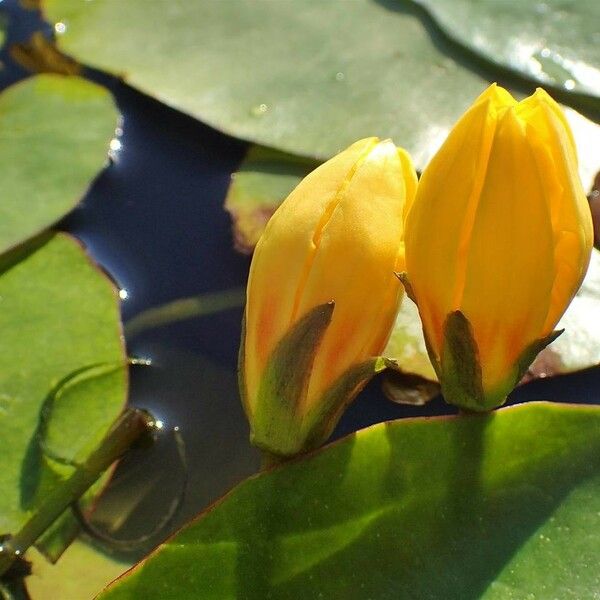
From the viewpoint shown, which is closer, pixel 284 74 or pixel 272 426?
pixel 272 426

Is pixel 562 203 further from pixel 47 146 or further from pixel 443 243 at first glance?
pixel 47 146

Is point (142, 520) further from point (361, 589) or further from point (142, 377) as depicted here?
point (361, 589)

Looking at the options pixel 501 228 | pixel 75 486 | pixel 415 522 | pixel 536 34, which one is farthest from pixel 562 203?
pixel 536 34

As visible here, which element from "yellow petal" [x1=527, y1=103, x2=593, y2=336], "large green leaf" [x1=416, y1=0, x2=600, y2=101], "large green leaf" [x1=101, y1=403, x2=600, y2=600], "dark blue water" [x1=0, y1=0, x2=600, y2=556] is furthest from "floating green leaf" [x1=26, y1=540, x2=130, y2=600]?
"large green leaf" [x1=416, y1=0, x2=600, y2=101]

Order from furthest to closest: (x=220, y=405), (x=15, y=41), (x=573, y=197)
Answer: (x=15, y=41)
(x=220, y=405)
(x=573, y=197)

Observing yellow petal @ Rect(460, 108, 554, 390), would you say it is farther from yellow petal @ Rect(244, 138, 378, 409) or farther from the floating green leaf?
the floating green leaf

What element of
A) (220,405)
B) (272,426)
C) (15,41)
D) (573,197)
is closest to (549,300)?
(573,197)

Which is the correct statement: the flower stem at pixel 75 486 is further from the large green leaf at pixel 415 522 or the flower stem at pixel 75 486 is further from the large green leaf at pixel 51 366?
the large green leaf at pixel 415 522
